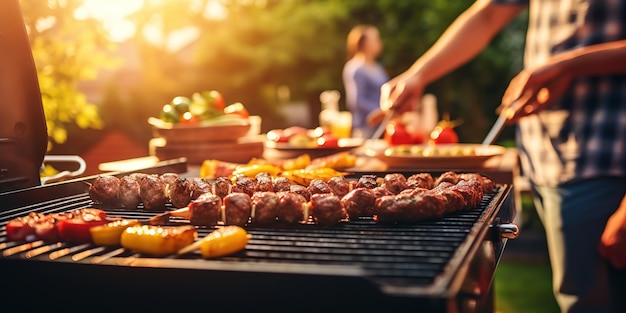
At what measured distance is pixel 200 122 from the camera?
14.7 feet

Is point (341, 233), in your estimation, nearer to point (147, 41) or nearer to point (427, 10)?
point (427, 10)

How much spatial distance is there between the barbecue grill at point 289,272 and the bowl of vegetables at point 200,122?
90.3 inches

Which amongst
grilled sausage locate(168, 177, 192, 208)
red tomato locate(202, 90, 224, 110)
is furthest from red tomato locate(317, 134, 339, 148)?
grilled sausage locate(168, 177, 192, 208)

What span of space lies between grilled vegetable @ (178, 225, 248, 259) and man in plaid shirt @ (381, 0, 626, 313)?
1985 millimetres

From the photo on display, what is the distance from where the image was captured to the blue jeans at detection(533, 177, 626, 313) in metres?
3.33

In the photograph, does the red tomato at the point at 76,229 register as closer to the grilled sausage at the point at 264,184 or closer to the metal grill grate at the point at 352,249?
the metal grill grate at the point at 352,249

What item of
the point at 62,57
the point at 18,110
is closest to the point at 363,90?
the point at 62,57

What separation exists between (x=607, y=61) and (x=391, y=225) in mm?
1639

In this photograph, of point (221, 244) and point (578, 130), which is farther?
point (578, 130)

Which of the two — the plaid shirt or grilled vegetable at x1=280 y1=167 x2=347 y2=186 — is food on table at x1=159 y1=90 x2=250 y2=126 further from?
the plaid shirt

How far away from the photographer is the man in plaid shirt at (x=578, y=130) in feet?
10.5

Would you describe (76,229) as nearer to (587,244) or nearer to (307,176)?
(307,176)

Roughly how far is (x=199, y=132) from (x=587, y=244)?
8.14ft

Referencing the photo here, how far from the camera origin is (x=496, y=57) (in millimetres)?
20672
